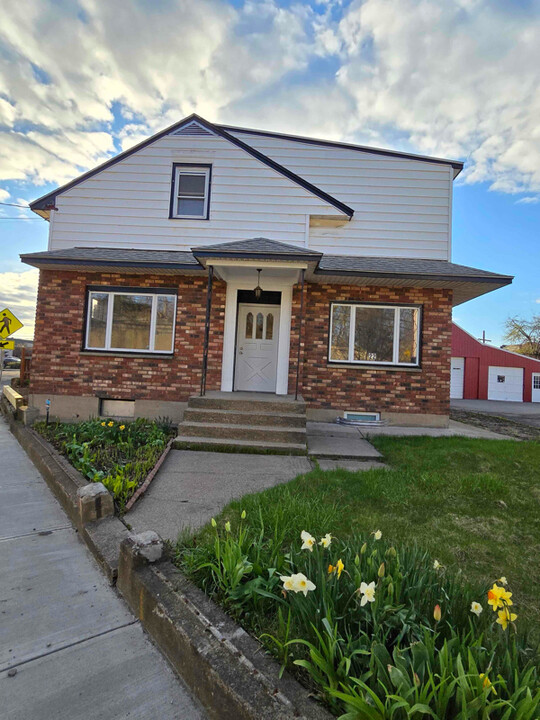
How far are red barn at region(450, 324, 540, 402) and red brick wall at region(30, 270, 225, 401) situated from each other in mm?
19305

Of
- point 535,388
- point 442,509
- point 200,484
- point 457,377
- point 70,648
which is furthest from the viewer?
point 535,388

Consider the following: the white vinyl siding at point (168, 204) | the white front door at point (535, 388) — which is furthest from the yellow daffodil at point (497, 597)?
the white front door at point (535, 388)

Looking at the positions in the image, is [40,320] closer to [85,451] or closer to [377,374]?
[85,451]

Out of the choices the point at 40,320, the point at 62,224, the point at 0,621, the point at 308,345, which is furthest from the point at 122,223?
the point at 0,621

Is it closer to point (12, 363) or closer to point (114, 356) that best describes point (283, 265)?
point (114, 356)

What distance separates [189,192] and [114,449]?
637cm

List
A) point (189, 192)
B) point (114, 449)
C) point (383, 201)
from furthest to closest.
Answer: point (383, 201)
point (189, 192)
point (114, 449)

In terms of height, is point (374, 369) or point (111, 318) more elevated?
point (111, 318)

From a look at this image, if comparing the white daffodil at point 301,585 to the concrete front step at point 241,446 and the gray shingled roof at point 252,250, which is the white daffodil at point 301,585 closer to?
the concrete front step at point 241,446

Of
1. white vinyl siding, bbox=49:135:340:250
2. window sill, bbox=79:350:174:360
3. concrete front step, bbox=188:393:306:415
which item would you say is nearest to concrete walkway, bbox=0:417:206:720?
concrete front step, bbox=188:393:306:415

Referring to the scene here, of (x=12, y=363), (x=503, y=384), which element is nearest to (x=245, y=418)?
(x=503, y=384)

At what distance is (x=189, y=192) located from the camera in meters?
9.02

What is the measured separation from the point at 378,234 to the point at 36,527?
349 inches

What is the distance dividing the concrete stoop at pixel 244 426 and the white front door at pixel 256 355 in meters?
1.73
